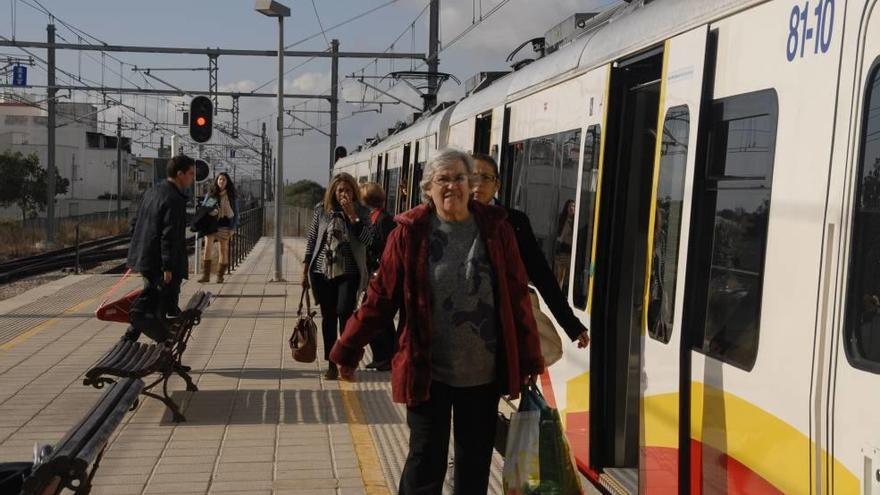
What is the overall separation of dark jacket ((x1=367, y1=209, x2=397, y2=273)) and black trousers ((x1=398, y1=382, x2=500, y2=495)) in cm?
510

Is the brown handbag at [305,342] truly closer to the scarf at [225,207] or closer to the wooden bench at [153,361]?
the wooden bench at [153,361]

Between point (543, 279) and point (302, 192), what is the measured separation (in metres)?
108

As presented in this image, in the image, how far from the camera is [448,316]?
4.99 meters

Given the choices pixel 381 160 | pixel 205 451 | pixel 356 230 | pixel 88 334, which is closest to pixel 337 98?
pixel 381 160

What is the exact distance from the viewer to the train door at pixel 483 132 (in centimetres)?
1029

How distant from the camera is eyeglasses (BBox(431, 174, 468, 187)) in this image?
4.98m

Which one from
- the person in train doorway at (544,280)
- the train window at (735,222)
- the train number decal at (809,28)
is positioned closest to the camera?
the train number decal at (809,28)

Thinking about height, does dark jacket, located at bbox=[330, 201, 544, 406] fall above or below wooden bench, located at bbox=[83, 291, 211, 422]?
above

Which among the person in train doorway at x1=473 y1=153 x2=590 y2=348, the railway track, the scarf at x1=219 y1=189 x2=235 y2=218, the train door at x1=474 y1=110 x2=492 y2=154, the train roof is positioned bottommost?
the railway track

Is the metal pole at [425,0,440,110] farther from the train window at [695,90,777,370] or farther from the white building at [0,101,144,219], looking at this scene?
the white building at [0,101,144,219]

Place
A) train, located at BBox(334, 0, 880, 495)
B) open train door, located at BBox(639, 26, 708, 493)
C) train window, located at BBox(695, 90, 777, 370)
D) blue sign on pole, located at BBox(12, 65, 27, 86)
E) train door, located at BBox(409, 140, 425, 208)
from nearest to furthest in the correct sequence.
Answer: train, located at BBox(334, 0, 880, 495) < train window, located at BBox(695, 90, 777, 370) < open train door, located at BBox(639, 26, 708, 493) < train door, located at BBox(409, 140, 425, 208) < blue sign on pole, located at BBox(12, 65, 27, 86)

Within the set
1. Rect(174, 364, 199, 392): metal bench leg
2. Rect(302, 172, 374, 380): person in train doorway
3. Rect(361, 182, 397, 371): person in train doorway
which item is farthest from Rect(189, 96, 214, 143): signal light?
Rect(174, 364, 199, 392): metal bench leg

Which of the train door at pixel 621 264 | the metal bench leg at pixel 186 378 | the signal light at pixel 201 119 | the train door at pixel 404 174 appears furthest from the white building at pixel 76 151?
the train door at pixel 621 264

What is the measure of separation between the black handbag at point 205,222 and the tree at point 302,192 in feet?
277
